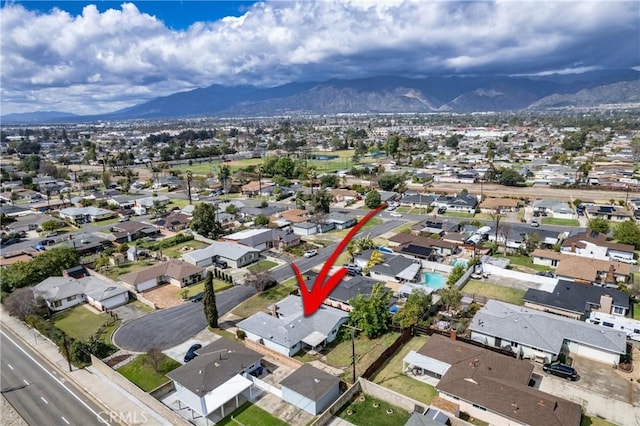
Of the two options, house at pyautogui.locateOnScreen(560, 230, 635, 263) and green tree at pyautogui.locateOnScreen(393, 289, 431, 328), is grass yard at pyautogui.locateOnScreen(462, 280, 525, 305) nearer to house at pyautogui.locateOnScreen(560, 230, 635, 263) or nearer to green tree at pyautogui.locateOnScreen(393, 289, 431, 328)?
green tree at pyautogui.locateOnScreen(393, 289, 431, 328)

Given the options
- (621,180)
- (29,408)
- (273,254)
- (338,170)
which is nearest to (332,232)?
(273,254)

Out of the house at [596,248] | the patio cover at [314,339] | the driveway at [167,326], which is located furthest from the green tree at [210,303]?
the house at [596,248]

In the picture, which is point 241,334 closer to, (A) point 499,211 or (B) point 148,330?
(B) point 148,330

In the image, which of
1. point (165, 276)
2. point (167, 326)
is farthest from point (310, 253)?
point (167, 326)

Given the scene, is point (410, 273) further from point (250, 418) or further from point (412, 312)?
point (250, 418)

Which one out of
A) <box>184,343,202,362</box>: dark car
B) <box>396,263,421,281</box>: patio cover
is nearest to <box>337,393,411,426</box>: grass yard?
<box>184,343,202,362</box>: dark car
